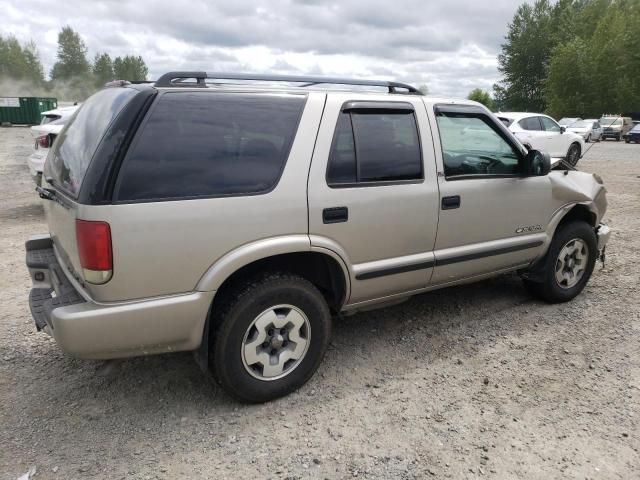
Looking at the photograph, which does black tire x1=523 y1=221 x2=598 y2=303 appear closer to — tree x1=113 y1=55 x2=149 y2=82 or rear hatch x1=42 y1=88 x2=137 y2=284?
rear hatch x1=42 y1=88 x2=137 y2=284

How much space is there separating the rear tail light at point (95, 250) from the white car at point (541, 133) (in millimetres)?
13490

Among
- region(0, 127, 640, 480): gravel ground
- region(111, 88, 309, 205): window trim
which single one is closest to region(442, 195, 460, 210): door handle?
region(0, 127, 640, 480): gravel ground

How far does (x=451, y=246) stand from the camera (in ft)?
11.9

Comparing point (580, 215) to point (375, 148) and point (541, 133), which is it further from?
point (541, 133)

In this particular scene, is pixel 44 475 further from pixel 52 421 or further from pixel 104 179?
pixel 104 179

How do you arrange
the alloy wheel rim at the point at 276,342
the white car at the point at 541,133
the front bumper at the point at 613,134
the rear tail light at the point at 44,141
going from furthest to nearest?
the front bumper at the point at 613,134, the white car at the point at 541,133, the rear tail light at the point at 44,141, the alloy wheel rim at the point at 276,342

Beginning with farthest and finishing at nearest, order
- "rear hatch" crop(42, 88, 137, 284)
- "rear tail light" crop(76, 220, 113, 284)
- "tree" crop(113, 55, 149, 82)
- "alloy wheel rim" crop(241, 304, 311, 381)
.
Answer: "tree" crop(113, 55, 149, 82)
"alloy wheel rim" crop(241, 304, 311, 381)
"rear hatch" crop(42, 88, 137, 284)
"rear tail light" crop(76, 220, 113, 284)

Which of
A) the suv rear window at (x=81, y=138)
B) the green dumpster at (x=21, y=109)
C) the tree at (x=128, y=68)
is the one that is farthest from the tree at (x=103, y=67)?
the suv rear window at (x=81, y=138)

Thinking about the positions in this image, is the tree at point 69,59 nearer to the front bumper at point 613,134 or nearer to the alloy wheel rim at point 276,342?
the front bumper at point 613,134

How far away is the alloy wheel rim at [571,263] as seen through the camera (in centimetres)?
439

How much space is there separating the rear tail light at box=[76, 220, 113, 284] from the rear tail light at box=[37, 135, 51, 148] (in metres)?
6.19

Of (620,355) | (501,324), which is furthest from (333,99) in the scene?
(620,355)

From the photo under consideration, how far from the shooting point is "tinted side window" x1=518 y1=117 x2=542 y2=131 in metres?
14.6

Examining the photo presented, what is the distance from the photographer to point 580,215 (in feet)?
14.9
